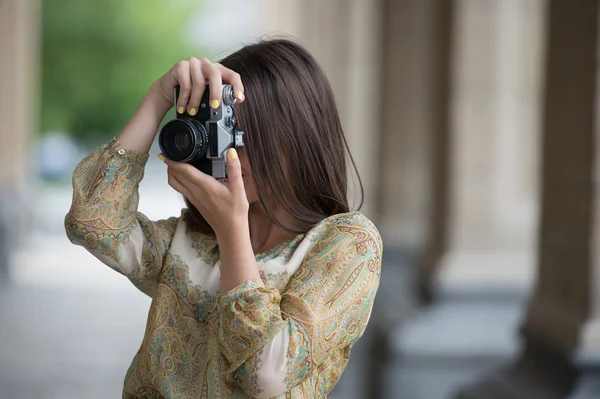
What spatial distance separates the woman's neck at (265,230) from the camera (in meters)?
1.96

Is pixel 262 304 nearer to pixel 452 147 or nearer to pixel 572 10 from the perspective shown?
pixel 572 10

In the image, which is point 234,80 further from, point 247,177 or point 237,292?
point 237,292

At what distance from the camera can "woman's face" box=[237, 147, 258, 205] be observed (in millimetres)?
1872

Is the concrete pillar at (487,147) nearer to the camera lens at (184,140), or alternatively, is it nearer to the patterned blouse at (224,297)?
the patterned blouse at (224,297)

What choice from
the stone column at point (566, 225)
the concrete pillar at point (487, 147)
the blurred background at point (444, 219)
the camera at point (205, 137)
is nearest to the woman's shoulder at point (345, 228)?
the camera at point (205, 137)

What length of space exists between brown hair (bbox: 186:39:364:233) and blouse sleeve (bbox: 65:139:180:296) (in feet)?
0.99

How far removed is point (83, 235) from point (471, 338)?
5.04 meters

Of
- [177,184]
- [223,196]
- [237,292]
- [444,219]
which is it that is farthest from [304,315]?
[444,219]

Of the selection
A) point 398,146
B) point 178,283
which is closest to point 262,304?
point 178,283

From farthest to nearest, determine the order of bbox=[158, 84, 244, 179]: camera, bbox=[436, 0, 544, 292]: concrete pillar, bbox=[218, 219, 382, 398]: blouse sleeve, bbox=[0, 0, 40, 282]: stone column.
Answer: bbox=[0, 0, 40, 282]: stone column < bbox=[436, 0, 544, 292]: concrete pillar < bbox=[158, 84, 244, 179]: camera < bbox=[218, 219, 382, 398]: blouse sleeve

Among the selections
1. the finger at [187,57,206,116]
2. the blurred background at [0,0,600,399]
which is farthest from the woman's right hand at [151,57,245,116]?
the blurred background at [0,0,600,399]

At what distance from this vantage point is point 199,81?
1.79 meters

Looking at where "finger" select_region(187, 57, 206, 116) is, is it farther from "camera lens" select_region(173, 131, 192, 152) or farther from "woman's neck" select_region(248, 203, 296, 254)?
"woman's neck" select_region(248, 203, 296, 254)

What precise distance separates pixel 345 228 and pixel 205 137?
0.37 meters
